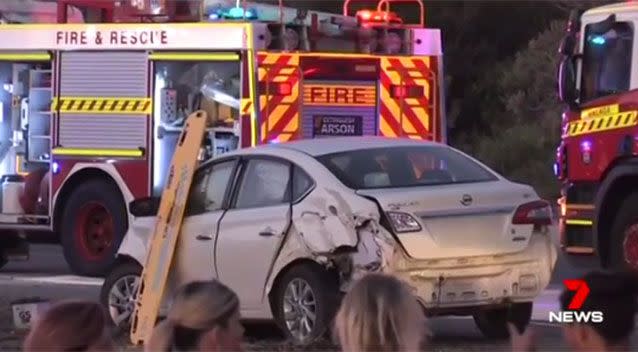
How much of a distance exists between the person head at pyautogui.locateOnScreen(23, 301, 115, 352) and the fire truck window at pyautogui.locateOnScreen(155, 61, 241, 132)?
36.9 ft

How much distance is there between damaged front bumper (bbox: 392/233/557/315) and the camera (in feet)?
35.2

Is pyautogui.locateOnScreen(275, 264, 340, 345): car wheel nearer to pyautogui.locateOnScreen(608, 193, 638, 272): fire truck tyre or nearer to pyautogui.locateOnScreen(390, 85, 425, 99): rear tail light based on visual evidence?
pyautogui.locateOnScreen(608, 193, 638, 272): fire truck tyre

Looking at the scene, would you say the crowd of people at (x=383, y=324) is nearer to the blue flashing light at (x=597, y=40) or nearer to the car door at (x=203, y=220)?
the car door at (x=203, y=220)

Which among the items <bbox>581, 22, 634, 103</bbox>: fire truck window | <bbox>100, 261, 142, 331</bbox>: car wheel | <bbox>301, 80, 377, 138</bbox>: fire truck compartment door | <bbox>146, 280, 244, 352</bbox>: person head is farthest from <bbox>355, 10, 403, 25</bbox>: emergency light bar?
<bbox>146, 280, 244, 352</bbox>: person head

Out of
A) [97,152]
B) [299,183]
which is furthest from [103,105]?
[299,183]

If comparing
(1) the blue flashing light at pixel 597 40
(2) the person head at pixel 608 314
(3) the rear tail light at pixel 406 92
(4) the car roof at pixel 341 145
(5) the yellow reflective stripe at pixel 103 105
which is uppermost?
(1) the blue flashing light at pixel 597 40

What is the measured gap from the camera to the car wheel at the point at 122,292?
40.1 ft

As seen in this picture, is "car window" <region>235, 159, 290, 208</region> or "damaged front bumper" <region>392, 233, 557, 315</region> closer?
"damaged front bumper" <region>392, 233, 557, 315</region>

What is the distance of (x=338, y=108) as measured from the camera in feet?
55.3

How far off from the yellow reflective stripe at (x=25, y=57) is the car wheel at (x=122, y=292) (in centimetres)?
578

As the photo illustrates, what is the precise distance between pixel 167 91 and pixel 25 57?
1.86 metres

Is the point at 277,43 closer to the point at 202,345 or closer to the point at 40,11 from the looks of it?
the point at 40,11

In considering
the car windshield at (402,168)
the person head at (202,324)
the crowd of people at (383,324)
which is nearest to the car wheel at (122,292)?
the car windshield at (402,168)

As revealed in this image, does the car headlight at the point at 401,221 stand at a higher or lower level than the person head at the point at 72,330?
lower
